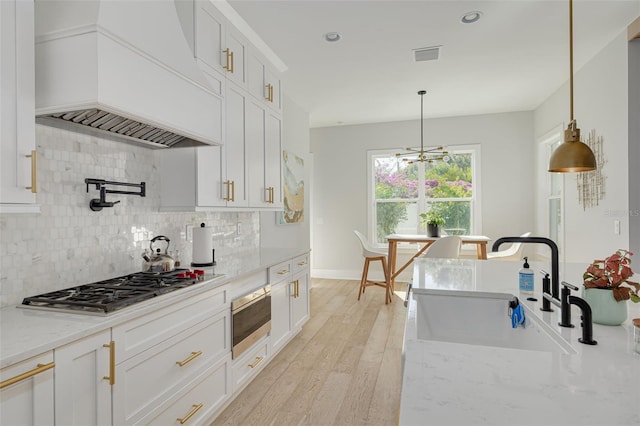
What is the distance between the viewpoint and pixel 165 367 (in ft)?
5.32

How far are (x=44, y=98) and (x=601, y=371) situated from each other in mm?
2047

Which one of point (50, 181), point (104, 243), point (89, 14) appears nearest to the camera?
point (89, 14)

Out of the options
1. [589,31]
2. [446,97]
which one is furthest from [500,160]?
[589,31]

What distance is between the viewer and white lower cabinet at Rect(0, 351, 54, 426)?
39.5 inches

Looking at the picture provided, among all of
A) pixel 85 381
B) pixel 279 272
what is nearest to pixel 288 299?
pixel 279 272

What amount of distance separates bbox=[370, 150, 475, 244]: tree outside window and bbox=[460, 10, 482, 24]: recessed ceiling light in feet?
9.77

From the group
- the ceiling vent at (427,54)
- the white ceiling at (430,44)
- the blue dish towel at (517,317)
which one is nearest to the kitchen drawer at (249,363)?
the blue dish towel at (517,317)

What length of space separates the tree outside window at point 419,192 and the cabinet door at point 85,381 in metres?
5.06

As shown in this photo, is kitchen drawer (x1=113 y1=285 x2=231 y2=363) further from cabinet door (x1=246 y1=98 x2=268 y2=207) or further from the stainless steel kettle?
cabinet door (x1=246 y1=98 x2=268 y2=207)

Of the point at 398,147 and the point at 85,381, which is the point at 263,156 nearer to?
the point at 85,381

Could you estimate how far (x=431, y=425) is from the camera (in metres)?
0.61

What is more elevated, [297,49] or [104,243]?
[297,49]

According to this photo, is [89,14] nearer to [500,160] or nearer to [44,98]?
[44,98]

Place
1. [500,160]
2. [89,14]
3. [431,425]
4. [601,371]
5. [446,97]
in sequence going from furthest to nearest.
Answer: [500,160] < [446,97] < [89,14] < [601,371] < [431,425]
